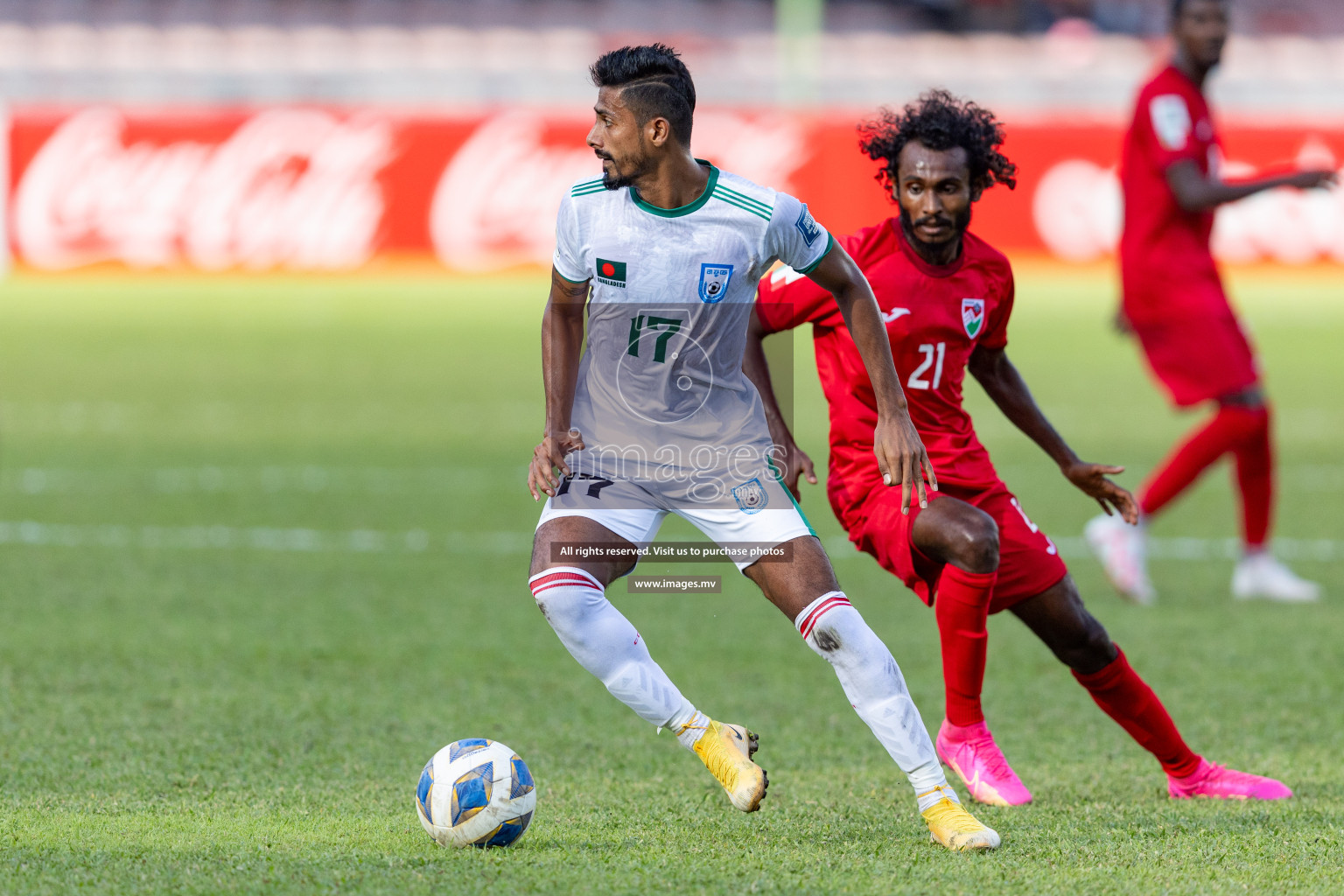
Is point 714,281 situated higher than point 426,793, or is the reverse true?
point 714,281

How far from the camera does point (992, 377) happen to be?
4.64 m

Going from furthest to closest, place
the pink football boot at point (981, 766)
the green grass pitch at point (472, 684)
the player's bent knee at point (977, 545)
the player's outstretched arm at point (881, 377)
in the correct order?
the pink football boot at point (981, 766), the player's bent knee at point (977, 545), the player's outstretched arm at point (881, 377), the green grass pitch at point (472, 684)

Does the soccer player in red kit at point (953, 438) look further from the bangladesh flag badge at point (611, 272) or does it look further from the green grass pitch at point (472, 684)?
the bangladesh flag badge at point (611, 272)

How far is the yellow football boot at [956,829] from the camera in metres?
3.70

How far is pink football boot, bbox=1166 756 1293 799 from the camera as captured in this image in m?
4.39

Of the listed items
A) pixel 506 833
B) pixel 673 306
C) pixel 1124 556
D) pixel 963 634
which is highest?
pixel 673 306

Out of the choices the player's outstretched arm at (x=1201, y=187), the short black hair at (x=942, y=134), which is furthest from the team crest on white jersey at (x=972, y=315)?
the player's outstretched arm at (x=1201, y=187)

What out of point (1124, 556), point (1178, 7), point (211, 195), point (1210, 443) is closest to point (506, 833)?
point (1124, 556)

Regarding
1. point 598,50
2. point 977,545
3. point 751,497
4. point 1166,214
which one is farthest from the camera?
point 598,50

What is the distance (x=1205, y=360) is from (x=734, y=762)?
4.22m

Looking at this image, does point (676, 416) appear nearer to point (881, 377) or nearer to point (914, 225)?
point (881, 377)

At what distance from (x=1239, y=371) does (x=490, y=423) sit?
634 centimetres

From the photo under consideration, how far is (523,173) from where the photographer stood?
2273 cm

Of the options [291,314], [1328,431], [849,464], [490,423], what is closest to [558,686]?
[849,464]
